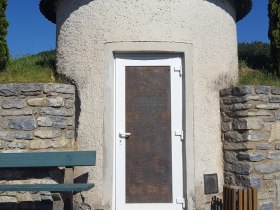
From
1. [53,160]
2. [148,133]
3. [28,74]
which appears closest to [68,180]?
[53,160]

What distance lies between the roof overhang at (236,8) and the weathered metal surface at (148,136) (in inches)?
82.6

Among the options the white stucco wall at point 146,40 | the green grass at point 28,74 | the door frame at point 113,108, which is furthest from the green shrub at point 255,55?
the green grass at point 28,74

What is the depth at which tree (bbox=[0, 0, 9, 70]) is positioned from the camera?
21.6ft

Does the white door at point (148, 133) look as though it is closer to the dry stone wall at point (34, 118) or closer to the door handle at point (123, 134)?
the door handle at point (123, 134)

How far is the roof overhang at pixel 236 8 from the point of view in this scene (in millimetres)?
6418

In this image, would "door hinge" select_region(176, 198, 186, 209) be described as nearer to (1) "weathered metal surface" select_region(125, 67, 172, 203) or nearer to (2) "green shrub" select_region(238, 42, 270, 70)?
(1) "weathered metal surface" select_region(125, 67, 172, 203)

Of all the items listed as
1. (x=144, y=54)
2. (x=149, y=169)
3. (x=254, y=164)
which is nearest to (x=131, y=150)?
(x=149, y=169)

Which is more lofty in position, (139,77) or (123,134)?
(139,77)

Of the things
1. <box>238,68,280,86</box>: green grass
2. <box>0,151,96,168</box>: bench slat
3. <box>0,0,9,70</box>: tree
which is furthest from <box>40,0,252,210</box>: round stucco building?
<box>0,0,9,70</box>: tree

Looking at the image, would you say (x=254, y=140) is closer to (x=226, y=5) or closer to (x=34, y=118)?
(x=226, y=5)

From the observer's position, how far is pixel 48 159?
496cm

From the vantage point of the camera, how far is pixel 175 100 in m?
5.35

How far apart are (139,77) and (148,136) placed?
86 centimetres

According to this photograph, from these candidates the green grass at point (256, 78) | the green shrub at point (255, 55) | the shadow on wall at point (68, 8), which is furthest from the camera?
the green shrub at point (255, 55)
